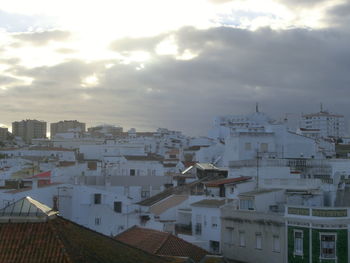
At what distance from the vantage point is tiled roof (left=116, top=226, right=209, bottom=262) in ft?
102

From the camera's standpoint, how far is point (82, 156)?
111562 mm

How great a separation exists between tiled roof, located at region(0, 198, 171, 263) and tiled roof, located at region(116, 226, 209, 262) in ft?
31.8

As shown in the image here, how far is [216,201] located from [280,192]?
4784 mm

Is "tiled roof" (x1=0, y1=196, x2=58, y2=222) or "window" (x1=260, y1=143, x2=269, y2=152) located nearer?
"tiled roof" (x1=0, y1=196, x2=58, y2=222)

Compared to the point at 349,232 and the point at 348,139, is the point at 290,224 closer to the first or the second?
the point at 349,232

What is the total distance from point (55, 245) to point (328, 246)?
16.9m

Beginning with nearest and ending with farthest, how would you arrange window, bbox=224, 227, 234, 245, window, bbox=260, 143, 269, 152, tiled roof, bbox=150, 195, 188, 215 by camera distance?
window, bbox=224, 227, 234, 245, tiled roof, bbox=150, 195, 188, 215, window, bbox=260, 143, 269, 152

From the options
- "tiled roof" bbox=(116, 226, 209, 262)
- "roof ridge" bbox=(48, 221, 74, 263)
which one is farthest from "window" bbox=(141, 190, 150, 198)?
"roof ridge" bbox=(48, 221, 74, 263)

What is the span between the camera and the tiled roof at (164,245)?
102ft

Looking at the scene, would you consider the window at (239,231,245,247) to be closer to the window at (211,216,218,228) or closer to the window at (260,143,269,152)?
the window at (211,216,218,228)

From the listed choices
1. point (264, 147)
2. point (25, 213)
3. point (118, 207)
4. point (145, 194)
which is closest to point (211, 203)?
point (118, 207)

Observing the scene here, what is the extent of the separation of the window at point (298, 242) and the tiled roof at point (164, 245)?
5216mm

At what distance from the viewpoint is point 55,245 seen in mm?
18891

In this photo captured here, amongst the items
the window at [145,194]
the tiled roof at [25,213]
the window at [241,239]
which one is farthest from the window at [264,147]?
the tiled roof at [25,213]
